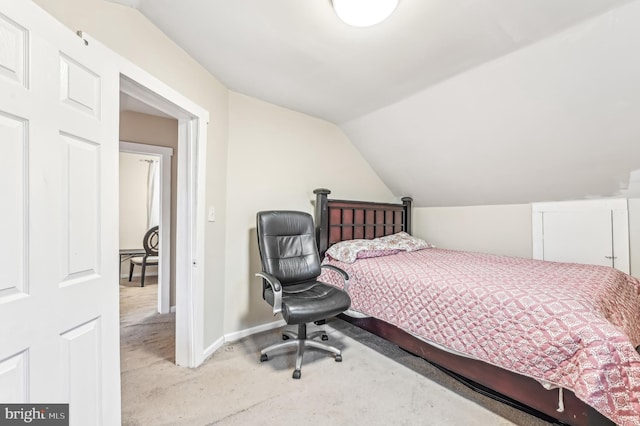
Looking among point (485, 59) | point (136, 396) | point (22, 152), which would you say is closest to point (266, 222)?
point (136, 396)

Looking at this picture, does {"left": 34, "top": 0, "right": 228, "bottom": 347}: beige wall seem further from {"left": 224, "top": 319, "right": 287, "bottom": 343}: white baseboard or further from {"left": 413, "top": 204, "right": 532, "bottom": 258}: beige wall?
{"left": 413, "top": 204, "right": 532, "bottom": 258}: beige wall

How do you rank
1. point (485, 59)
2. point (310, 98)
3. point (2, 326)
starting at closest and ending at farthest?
point (2, 326)
point (485, 59)
point (310, 98)

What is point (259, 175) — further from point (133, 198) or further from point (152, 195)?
point (133, 198)

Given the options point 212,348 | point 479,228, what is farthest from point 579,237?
point 212,348

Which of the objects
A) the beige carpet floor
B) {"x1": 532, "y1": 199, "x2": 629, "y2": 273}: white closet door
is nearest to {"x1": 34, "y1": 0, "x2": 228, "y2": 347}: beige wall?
the beige carpet floor

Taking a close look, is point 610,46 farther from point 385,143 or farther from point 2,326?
point 2,326

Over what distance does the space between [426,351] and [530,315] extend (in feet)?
2.62

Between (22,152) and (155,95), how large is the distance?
3.26ft

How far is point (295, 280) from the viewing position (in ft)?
8.35

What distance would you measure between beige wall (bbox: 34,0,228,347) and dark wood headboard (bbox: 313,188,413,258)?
3.52 feet

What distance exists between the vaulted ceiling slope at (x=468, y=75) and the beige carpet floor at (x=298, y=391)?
6.97ft

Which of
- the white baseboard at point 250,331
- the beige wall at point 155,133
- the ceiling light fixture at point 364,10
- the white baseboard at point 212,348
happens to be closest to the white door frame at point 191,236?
the white baseboard at point 212,348

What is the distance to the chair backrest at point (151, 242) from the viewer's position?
4727 millimetres

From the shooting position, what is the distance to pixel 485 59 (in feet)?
6.72
